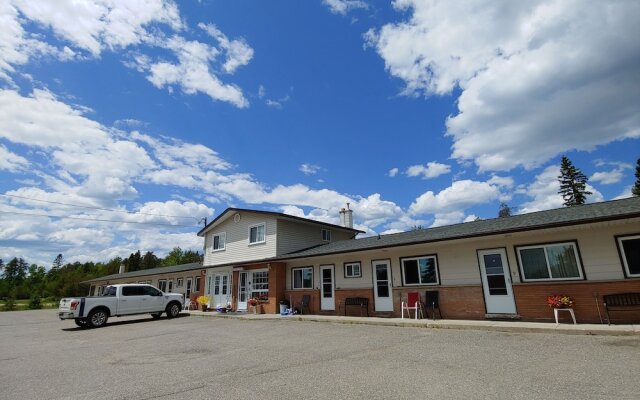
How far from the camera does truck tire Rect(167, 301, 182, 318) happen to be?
19828 millimetres

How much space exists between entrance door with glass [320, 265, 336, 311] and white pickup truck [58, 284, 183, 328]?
867cm

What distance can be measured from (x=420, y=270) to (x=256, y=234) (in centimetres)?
1153

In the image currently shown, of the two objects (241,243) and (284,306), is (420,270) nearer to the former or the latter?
(284,306)

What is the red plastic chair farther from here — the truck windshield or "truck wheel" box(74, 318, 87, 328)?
"truck wheel" box(74, 318, 87, 328)

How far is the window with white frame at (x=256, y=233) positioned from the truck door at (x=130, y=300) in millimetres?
6974

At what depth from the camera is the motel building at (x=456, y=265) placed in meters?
10.7

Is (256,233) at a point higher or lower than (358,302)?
higher

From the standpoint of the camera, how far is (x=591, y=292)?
1074 centimetres

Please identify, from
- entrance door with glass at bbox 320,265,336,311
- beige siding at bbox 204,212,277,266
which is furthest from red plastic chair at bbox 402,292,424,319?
beige siding at bbox 204,212,277,266

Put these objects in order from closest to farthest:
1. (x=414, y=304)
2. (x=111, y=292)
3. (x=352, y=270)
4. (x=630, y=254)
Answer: (x=630, y=254), (x=414, y=304), (x=352, y=270), (x=111, y=292)

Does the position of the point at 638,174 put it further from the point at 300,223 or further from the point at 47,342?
the point at 47,342

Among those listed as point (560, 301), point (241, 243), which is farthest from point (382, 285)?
point (241, 243)

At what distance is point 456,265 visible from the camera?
1372 centimetres

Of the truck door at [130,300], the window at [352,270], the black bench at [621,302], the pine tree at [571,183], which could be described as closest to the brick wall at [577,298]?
the black bench at [621,302]
